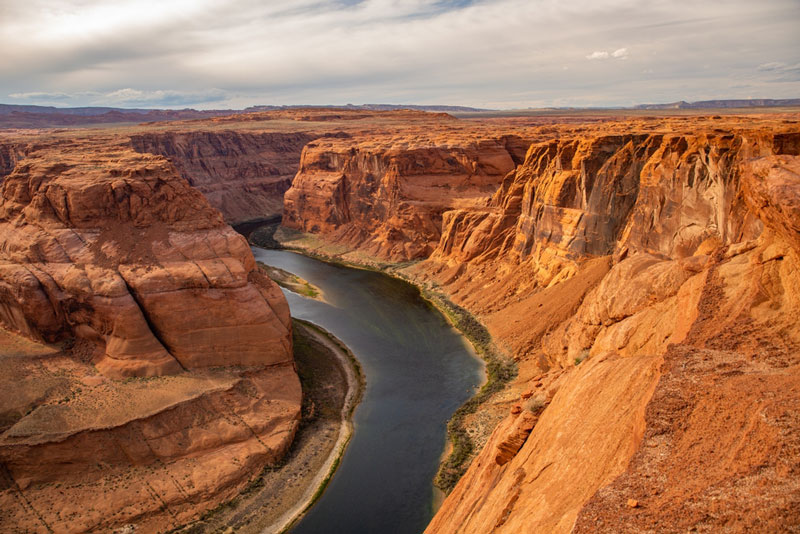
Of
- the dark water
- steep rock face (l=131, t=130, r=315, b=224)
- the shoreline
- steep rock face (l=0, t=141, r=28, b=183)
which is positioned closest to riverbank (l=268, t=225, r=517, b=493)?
the dark water

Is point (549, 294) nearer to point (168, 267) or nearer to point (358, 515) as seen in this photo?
point (358, 515)

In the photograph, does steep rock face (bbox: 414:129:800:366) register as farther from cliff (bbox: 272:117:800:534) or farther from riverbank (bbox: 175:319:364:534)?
riverbank (bbox: 175:319:364:534)

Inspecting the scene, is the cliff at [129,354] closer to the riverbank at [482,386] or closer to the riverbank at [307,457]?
the riverbank at [307,457]

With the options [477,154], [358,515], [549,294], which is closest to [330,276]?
[477,154]

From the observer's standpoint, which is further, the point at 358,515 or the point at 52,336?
the point at 52,336

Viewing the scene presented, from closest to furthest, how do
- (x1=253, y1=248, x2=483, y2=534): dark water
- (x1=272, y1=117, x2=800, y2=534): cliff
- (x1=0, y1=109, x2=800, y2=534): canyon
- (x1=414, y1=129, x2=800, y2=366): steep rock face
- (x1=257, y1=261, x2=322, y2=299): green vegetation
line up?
(x1=272, y1=117, x2=800, y2=534): cliff, (x1=0, y1=109, x2=800, y2=534): canyon, (x1=253, y1=248, x2=483, y2=534): dark water, (x1=414, y1=129, x2=800, y2=366): steep rock face, (x1=257, y1=261, x2=322, y2=299): green vegetation

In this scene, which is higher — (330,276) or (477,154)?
(477,154)
